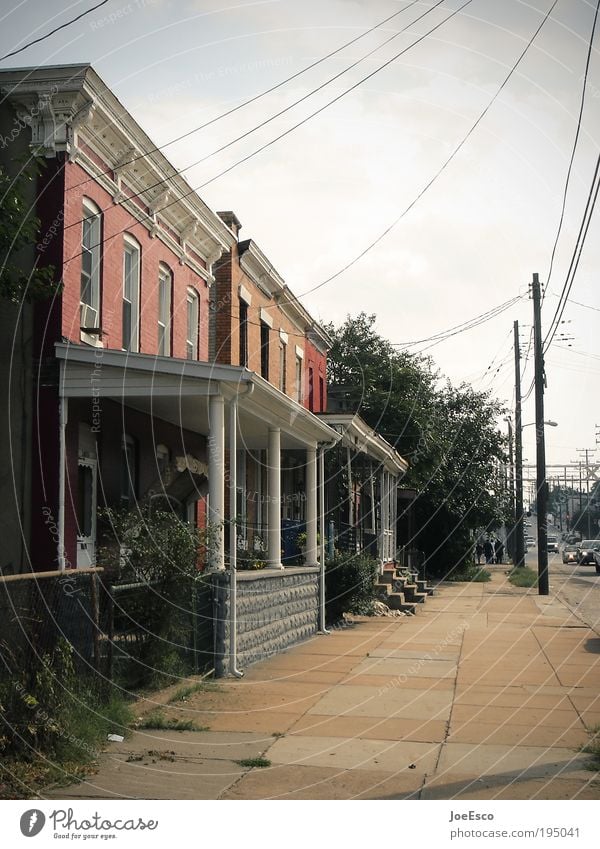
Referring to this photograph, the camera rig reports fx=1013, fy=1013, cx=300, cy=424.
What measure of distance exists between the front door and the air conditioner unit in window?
171cm

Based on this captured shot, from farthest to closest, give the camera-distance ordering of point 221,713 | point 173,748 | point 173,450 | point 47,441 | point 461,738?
point 173,450
point 47,441
point 221,713
point 461,738
point 173,748

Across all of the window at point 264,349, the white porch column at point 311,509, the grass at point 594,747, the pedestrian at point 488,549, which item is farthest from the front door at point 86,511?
the pedestrian at point 488,549

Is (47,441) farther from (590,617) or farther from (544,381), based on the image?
(544,381)

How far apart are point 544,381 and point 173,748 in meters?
23.3

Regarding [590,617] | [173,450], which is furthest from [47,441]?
[590,617]

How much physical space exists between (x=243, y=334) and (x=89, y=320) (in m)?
7.61

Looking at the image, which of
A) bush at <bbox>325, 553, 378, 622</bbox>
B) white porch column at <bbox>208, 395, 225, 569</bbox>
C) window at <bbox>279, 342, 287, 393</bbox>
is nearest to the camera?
white porch column at <bbox>208, 395, 225, 569</bbox>

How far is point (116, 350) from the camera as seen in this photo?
12.4 metres

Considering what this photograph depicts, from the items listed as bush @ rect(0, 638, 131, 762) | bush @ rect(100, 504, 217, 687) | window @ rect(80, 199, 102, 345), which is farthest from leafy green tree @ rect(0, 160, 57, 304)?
bush @ rect(0, 638, 131, 762)

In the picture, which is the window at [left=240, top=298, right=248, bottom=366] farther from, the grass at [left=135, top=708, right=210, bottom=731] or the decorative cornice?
the grass at [left=135, top=708, right=210, bottom=731]

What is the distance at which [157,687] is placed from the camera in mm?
10445

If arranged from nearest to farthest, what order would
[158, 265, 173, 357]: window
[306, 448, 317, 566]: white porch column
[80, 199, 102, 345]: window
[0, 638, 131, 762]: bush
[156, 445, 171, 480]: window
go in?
[0, 638, 131, 762]: bush
[80, 199, 102, 345]: window
[156, 445, 171, 480]: window
[158, 265, 173, 357]: window
[306, 448, 317, 566]: white porch column

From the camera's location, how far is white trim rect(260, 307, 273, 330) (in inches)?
896

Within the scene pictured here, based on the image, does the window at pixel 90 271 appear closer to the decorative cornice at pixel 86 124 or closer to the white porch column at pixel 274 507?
the decorative cornice at pixel 86 124
